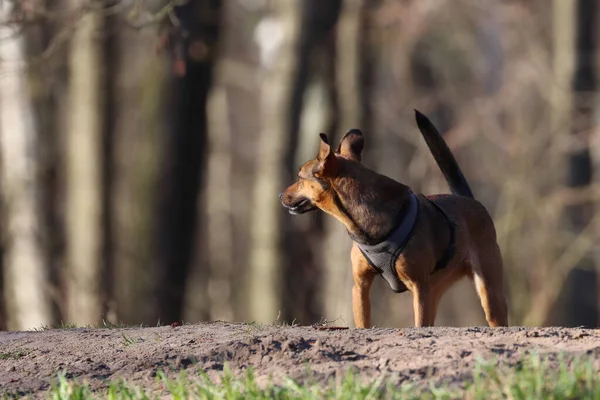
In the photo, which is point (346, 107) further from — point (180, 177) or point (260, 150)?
point (180, 177)

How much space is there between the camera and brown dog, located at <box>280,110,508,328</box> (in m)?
7.20

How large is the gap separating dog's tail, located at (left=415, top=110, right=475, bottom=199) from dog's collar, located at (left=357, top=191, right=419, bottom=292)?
1.13 metres

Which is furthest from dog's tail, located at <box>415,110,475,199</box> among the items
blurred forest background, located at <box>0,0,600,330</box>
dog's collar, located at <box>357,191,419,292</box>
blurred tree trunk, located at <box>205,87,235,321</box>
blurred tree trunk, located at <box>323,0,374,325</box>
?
blurred tree trunk, located at <box>205,87,235,321</box>

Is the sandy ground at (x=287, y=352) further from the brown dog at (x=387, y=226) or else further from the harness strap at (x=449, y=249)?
the harness strap at (x=449, y=249)

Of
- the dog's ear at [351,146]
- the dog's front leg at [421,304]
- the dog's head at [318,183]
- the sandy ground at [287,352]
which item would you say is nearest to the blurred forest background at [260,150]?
the dog's ear at [351,146]

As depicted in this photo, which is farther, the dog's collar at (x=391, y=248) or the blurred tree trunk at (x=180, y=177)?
the blurred tree trunk at (x=180, y=177)

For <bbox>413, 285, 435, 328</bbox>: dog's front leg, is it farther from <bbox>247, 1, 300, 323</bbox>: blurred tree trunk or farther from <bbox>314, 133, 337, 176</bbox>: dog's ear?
<bbox>247, 1, 300, 323</bbox>: blurred tree trunk

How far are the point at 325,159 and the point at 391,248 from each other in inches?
26.4

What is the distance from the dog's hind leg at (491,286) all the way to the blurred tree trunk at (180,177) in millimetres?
6874

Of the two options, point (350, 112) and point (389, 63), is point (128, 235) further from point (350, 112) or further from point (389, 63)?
point (389, 63)

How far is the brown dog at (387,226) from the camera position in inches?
284

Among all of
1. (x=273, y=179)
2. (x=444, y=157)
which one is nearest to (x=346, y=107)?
(x=273, y=179)

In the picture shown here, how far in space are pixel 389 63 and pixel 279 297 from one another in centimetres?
1224

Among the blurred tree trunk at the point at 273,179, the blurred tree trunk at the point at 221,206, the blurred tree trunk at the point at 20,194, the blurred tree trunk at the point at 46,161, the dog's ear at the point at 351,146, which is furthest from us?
the blurred tree trunk at the point at 221,206
